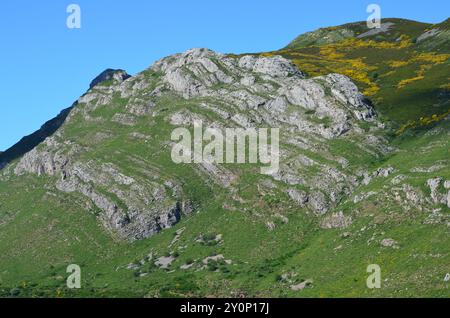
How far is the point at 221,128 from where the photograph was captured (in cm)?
15975

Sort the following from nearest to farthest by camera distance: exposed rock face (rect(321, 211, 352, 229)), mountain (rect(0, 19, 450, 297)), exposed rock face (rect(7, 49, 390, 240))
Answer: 1. mountain (rect(0, 19, 450, 297))
2. exposed rock face (rect(321, 211, 352, 229))
3. exposed rock face (rect(7, 49, 390, 240))

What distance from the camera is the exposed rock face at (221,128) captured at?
141 meters

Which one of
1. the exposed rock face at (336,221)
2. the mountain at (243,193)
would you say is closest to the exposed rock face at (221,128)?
the exposed rock face at (336,221)

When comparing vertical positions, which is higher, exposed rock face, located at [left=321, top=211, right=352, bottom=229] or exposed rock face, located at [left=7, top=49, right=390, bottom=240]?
exposed rock face, located at [left=7, top=49, right=390, bottom=240]

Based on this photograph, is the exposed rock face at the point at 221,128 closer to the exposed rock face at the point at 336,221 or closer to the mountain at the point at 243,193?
the exposed rock face at the point at 336,221

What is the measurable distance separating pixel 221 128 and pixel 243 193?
85.0 feet

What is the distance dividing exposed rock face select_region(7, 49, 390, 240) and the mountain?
38 centimetres

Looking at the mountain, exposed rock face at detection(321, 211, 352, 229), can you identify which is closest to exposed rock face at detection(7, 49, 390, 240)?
exposed rock face at detection(321, 211, 352, 229)

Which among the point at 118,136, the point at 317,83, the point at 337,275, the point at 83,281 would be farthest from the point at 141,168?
the point at 337,275

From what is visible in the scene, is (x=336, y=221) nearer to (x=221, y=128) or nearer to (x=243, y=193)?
(x=243, y=193)

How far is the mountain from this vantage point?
362ft

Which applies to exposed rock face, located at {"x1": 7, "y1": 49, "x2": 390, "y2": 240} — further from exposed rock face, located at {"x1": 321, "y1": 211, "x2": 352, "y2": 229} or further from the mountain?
the mountain

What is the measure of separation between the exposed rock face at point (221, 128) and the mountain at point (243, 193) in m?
0.38

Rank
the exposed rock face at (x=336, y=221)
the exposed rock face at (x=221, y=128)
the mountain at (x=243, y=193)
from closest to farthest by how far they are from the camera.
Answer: the mountain at (x=243, y=193) < the exposed rock face at (x=336, y=221) < the exposed rock face at (x=221, y=128)
